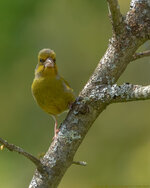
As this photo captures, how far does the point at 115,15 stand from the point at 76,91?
392cm

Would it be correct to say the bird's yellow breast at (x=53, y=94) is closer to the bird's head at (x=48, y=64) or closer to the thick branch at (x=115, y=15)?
the bird's head at (x=48, y=64)

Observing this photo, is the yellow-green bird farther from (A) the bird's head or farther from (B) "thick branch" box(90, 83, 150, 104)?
(B) "thick branch" box(90, 83, 150, 104)

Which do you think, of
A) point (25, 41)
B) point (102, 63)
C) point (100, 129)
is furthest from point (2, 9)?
point (102, 63)

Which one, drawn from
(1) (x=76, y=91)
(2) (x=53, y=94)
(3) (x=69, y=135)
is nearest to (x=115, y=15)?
(3) (x=69, y=135)

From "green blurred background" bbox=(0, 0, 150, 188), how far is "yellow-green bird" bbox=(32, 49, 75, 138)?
1459 millimetres

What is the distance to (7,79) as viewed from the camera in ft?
22.0

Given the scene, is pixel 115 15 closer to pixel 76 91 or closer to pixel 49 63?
pixel 49 63

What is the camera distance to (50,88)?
4.44 m

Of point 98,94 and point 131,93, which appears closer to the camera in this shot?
point 131,93

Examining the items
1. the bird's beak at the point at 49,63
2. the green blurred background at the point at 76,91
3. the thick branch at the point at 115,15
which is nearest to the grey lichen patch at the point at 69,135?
the thick branch at the point at 115,15

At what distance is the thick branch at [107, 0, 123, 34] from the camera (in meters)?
2.96

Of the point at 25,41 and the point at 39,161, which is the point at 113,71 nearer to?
the point at 39,161

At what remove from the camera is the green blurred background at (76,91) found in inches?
231

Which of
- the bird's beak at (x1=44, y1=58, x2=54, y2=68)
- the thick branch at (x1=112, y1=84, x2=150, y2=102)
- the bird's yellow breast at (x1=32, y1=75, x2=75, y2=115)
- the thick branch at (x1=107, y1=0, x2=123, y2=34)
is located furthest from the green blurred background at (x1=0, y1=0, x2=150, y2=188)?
the thick branch at (x1=107, y1=0, x2=123, y2=34)
